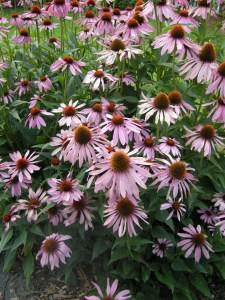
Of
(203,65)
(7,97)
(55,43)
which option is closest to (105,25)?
(55,43)

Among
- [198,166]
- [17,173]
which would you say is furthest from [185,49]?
[17,173]

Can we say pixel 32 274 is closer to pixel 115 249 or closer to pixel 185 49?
pixel 115 249

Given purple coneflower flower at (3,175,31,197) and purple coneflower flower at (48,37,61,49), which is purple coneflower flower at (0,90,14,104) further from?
purple coneflower flower at (3,175,31,197)

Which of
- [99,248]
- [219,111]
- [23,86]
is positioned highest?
[219,111]

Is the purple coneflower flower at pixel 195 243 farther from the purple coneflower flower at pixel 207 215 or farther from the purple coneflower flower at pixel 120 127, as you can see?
the purple coneflower flower at pixel 120 127

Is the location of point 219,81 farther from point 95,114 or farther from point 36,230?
point 36,230
